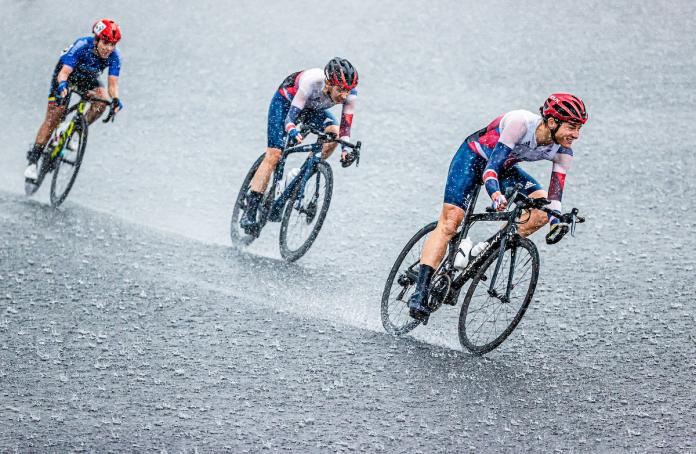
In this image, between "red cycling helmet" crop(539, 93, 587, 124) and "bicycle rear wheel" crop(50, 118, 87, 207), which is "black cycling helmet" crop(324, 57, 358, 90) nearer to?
"red cycling helmet" crop(539, 93, 587, 124)

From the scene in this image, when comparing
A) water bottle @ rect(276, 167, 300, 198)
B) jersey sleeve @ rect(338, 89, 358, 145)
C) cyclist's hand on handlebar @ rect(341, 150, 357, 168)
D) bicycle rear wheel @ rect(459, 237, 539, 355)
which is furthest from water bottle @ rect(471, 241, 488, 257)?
water bottle @ rect(276, 167, 300, 198)

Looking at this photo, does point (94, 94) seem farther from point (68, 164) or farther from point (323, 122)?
point (323, 122)

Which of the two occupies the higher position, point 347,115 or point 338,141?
point 347,115

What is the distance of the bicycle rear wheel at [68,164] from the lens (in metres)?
9.27

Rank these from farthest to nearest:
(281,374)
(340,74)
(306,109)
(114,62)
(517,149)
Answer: (114,62), (306,109), (340,74), (517,149), (281,374)

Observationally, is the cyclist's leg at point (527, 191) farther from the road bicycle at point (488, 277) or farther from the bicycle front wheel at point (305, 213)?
the bicycle front wheel at point (305, 213)

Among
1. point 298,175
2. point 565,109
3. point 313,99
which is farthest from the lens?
point 298,175


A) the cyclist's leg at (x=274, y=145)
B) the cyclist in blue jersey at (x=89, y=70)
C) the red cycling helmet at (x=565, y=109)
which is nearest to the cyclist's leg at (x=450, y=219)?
the red cycling helmet at (x=565, y=109)

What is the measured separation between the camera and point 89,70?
9266 millimetres

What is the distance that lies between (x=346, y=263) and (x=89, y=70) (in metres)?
3.68

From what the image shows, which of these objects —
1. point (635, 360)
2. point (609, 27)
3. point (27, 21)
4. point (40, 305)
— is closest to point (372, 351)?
point (635, 360)

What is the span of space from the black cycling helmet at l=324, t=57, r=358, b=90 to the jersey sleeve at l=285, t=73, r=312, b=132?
357 millimetres

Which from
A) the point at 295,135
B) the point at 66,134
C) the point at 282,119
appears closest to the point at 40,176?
the point at 66,134

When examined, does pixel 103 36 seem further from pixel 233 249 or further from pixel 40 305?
pixel 40 305
